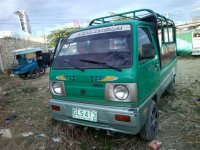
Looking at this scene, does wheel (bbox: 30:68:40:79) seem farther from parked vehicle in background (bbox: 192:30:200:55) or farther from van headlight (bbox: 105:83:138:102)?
parked vehicle in background (bbox: 192:30:200:55)

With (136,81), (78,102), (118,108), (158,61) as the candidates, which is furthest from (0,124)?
(158,61)

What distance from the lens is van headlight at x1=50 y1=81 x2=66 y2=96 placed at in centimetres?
285

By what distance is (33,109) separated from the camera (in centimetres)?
485

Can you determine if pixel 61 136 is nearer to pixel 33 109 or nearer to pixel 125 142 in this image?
pixel 125 142

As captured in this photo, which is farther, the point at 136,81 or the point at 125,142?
the point at 125,142

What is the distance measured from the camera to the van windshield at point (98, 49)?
2.49 meters

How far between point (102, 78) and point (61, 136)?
60.1 inches

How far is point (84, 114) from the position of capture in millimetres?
2613

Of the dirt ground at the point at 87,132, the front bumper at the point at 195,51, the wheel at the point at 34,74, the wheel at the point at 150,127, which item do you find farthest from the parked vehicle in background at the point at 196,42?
the wheel at the point at 150,127

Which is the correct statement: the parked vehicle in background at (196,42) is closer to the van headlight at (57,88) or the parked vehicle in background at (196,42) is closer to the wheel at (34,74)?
the wheel at (34,74)

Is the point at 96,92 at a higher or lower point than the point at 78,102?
higher

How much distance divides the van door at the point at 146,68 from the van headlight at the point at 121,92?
19 centimetres

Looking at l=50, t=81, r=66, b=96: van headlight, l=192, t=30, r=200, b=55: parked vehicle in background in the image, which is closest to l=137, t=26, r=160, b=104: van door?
l=50, t=81, r=66, b=96: van headlight

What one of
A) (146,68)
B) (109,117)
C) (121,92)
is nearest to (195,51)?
(146,68)
